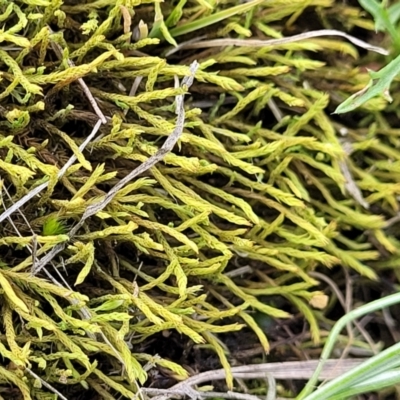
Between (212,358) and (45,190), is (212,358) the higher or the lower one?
the lower one

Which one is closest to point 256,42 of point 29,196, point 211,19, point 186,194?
point 211,19

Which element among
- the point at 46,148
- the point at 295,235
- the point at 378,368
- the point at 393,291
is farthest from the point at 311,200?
the point at 46,148

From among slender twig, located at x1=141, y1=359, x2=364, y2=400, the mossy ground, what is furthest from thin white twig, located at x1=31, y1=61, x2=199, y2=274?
slender twig, located at x1=141, y1=359, x2=364, y2=400

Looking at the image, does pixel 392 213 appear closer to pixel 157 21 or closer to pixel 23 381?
pixel 157 21

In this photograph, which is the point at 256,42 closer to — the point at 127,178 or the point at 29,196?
the point at 127,178

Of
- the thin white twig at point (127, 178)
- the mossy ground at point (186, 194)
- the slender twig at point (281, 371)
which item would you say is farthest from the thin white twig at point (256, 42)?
the slender twig at point (281, 371)

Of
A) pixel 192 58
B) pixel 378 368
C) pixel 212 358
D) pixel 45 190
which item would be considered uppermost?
pixel 192 58

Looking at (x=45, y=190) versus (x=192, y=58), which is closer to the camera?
(x=45, y=190)

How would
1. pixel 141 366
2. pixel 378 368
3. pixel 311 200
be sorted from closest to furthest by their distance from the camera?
pixel 378 368
pixel 141 366
pixel 311 200
